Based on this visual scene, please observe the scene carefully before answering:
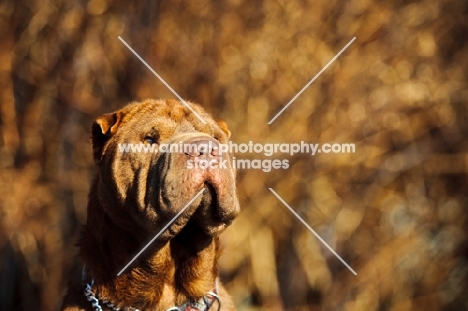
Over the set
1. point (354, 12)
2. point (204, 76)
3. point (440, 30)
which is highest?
point (204, 76)

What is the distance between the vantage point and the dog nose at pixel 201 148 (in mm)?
3293

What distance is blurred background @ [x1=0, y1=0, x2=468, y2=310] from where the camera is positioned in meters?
6.60

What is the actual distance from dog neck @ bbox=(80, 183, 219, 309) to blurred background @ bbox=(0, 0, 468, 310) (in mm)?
2821

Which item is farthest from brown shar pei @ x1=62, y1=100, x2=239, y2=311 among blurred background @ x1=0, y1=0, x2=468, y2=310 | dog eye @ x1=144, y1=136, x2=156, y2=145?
blurred background @ x1=0, y1=0, x2=468, y2=310

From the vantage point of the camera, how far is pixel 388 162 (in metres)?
6.67

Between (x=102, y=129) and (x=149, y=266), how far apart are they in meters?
0.66

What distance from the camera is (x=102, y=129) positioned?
12.2 feet

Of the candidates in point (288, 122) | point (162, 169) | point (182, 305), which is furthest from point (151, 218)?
point (288, 122)

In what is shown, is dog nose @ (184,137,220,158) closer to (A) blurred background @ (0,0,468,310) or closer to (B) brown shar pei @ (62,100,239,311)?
(B) brown shar pei @ (62,100,239,311)

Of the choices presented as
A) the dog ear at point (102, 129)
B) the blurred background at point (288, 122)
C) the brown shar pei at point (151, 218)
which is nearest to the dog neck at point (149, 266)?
the brown shar pei at point (151, 218)

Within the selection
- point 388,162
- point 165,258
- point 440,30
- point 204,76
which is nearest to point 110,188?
point 165,258

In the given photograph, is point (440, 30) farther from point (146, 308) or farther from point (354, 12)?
point (146, 308)

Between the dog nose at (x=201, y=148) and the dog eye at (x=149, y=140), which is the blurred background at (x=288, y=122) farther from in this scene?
the dog nose at (x=201, y=148)

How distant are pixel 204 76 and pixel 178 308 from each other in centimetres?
322
